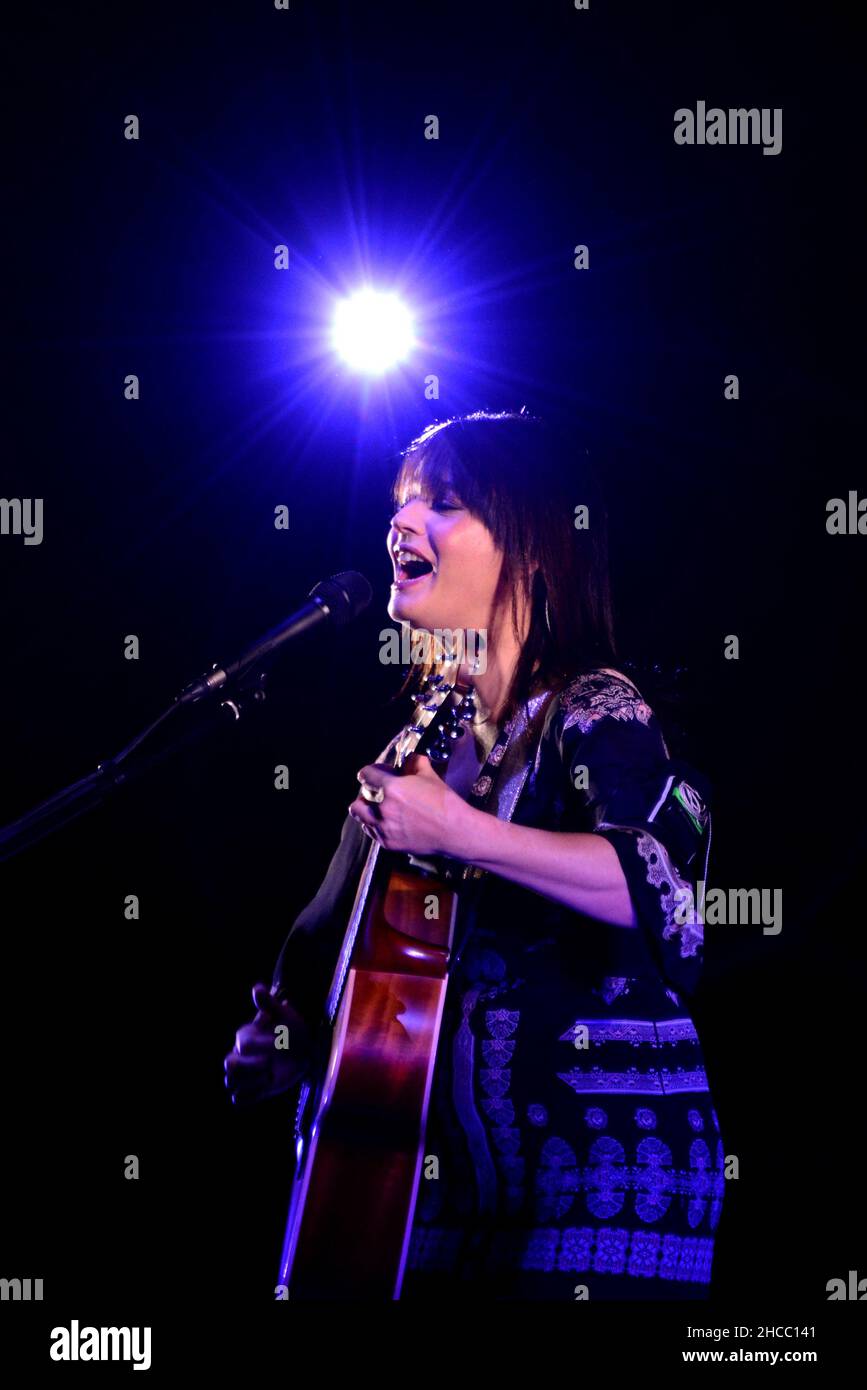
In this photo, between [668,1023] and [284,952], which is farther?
[284,952]

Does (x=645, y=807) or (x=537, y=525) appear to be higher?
(x=537, y=525)

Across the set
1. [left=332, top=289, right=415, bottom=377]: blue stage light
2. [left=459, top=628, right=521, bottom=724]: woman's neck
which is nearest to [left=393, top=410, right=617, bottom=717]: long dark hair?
[left=459, top=628, right=521, bottom=724]: woman's neck

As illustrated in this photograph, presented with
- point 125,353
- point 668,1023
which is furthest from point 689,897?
point 125,353

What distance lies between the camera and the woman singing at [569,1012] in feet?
4.87

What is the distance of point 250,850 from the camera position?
10.5 feet

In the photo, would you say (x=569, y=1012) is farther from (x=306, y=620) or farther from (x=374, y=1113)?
(x=306, y=620)

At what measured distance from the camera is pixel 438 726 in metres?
1.84

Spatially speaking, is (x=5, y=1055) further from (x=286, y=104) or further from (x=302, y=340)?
(x=286, y=104)

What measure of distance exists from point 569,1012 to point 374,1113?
31cm

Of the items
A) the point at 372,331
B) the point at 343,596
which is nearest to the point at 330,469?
the point at 372,331

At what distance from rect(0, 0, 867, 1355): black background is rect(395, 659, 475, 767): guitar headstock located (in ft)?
3.85
